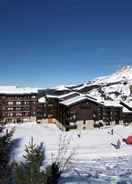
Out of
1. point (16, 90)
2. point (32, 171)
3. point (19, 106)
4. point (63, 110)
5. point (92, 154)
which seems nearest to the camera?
point (32, 171)

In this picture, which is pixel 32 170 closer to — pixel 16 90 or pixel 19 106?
pixel 19 106

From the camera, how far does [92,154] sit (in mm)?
38000

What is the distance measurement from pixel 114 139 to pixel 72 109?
1291cm

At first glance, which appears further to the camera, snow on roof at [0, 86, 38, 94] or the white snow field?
snow on roof at [0, 86, 38, 94]

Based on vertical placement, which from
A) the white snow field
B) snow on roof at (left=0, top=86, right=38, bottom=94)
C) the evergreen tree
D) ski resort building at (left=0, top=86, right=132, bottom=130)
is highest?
snow on roof at (left=0, top=86, right=38, bottom=94)

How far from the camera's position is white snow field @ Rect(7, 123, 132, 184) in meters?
28.1

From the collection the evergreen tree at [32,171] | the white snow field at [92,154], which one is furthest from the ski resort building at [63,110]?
the evergreen tree at [32,171]

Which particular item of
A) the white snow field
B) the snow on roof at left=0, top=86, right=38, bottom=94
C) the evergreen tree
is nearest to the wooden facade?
the snow on roof at left=0, top=86, right=38, bottom=94

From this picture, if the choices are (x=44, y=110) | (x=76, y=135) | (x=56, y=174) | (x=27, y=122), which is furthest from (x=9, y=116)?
(x=56, y=174)

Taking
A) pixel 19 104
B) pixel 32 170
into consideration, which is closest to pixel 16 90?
pixel 19 104

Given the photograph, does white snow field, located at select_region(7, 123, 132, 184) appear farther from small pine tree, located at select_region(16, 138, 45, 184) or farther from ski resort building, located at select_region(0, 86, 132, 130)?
small pine tree, located at select_region(16, 138, 45, 184)

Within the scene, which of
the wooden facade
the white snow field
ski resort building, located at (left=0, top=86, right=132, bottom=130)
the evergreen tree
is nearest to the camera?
the evergreen tree

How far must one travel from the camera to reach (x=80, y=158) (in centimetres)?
3628

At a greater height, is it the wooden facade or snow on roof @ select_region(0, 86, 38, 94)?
snow on roof @ select_region(0, 86, 38, 94)
